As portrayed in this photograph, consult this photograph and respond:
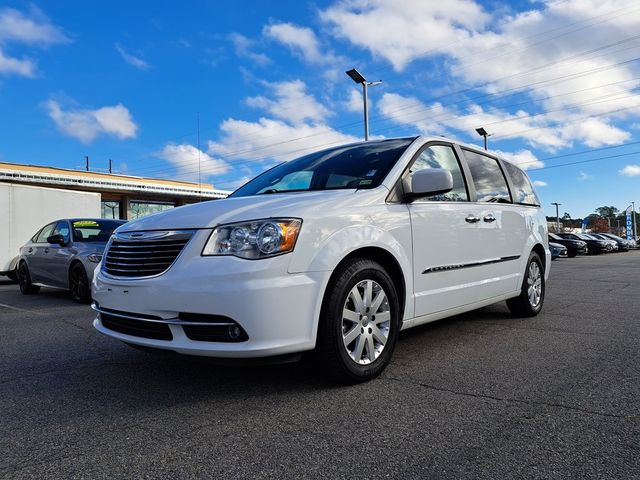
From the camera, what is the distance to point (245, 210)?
10.3 ft

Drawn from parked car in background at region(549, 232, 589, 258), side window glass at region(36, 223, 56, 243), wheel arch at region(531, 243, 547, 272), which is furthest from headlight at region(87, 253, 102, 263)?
parked car in background at region(549, 232, 589, 258)

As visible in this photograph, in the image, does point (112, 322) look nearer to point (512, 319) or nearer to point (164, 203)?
point (512, 319)

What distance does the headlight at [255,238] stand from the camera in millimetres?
2932

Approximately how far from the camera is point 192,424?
2.73 metres

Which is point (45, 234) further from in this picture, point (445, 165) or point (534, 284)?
point (534, 284)

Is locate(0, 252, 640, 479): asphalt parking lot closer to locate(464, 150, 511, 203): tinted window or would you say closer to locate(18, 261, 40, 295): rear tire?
locate(464, 150, 511, 203): tinted window

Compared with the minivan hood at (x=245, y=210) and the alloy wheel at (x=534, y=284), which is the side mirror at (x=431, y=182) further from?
the alloy wheel at (x=534, y=284)

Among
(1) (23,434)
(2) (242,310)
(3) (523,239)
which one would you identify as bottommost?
(1) (23,434)

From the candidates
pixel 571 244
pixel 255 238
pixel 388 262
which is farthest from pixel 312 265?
pixel 571 244

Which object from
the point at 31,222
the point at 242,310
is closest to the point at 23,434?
the point at 242,310

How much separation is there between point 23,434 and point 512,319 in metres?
4.81

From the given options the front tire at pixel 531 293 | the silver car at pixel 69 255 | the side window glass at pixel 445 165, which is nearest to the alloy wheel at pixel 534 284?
the front tire at pixel 531 293

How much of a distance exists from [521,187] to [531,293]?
1227 millimetres

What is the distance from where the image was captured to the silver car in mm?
7926
